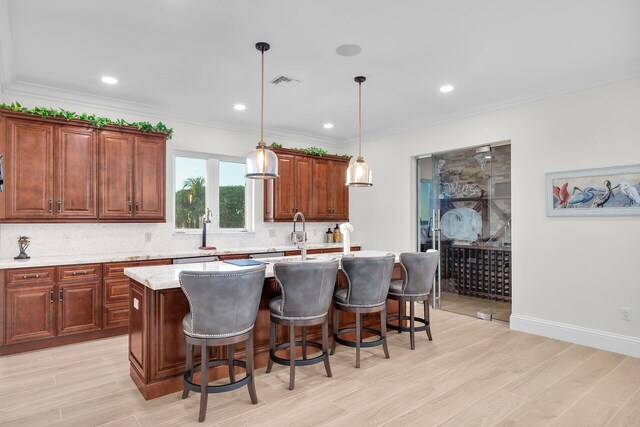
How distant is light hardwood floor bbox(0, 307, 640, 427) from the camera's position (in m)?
2.53

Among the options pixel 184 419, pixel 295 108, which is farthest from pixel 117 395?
pixel 295 108

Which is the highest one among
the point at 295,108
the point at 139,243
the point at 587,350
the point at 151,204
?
the point at 295,108

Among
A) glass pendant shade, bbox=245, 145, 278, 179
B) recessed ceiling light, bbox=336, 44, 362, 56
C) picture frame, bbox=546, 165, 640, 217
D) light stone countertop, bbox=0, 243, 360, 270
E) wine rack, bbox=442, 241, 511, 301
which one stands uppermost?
recessed ceiling light, bbox=336, 44, 362, 56

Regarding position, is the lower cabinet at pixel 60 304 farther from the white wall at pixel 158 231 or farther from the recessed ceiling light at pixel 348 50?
the recessed ceiling light at pixel 348 50

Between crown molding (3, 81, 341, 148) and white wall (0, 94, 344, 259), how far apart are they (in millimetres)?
45

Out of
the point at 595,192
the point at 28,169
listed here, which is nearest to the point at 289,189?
the point at 28,169

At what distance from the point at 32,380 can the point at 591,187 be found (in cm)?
549

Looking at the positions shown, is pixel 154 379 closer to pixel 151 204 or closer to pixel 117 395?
pixel 117 395

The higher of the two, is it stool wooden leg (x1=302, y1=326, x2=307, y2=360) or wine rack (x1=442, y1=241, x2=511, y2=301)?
wine rack (x1=442, y1=241, x2=511, y2=301)

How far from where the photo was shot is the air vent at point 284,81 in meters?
4.09

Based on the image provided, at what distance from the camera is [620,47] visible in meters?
3.36

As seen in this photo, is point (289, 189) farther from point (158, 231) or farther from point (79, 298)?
point (79, 298)

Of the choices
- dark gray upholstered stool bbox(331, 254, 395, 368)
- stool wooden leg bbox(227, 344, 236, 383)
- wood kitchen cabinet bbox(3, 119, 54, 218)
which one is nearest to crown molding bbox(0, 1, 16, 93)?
wood kitchen cabinet bbox(3, 119, 54, 218)

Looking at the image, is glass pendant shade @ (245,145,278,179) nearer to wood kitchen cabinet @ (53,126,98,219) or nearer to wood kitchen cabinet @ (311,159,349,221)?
wood kitchen cabinet @ (53,126,98,219)
